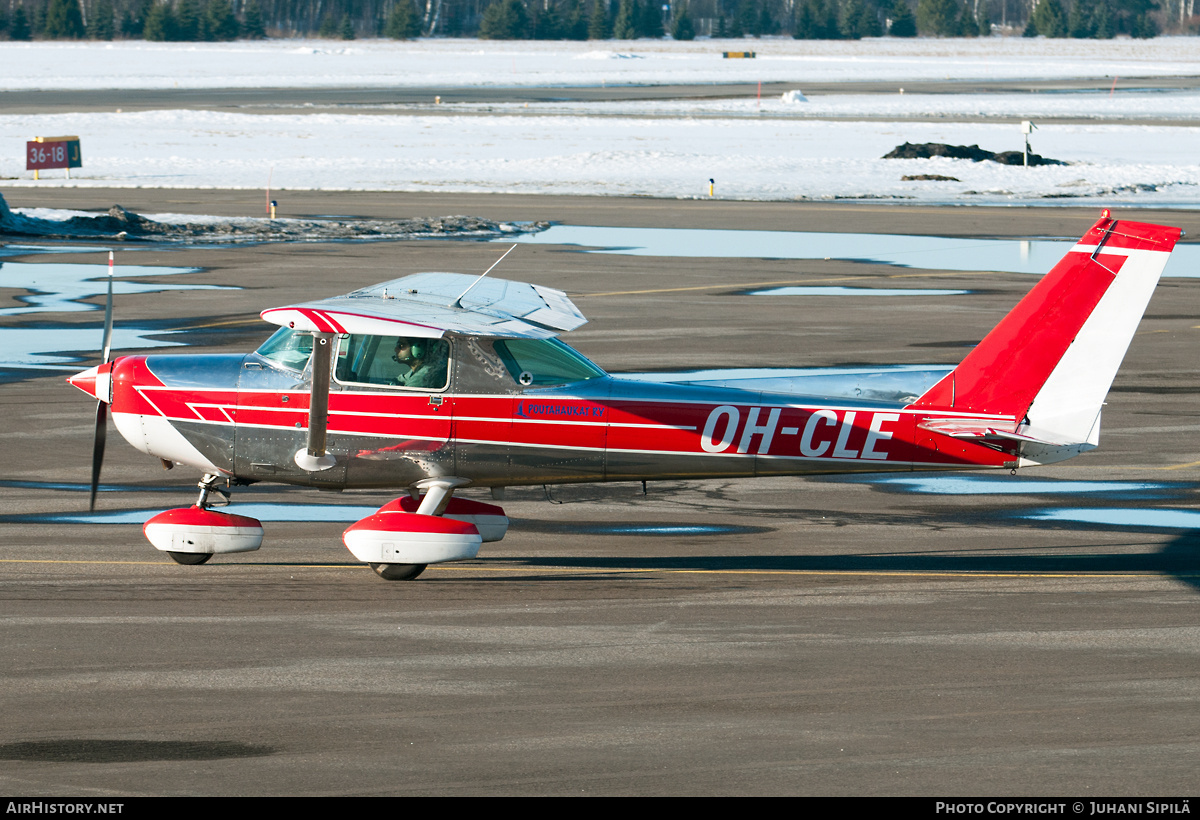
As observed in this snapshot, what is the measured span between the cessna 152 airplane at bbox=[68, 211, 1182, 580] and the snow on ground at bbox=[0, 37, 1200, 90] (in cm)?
10033

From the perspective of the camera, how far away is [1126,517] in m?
13.8

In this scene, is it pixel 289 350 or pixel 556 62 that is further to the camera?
pixel 556 62

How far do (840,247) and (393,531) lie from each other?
87.6 feet

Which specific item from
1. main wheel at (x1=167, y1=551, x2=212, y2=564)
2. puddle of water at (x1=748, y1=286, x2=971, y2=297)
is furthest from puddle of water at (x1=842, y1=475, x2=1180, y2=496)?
puddle of water at (x1=748, y1=286, x2=971, y2=297)

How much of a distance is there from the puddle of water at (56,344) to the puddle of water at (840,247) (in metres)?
13.8

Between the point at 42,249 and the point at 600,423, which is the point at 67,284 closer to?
the point at 42,249

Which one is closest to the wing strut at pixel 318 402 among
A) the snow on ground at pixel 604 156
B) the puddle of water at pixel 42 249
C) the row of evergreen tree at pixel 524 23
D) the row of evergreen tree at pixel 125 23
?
the puddle of water at pixel 42 249

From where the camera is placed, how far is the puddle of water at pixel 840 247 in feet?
110

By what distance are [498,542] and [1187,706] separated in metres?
6.06

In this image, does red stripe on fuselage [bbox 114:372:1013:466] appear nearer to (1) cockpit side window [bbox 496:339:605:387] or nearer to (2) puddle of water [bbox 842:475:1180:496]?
(1) cockpit side window [bbox 496:339:605:387]

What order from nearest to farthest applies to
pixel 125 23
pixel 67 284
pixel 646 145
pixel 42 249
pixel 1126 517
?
1. pixel 1126 517
2. pixel 67 284
3. pixel 42 249
4. pixel 646 145
5. pixel 125 23

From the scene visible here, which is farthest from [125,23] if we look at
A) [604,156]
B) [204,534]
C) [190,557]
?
[204,534]

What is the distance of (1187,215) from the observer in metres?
42.7

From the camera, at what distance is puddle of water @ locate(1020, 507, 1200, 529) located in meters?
13.5
